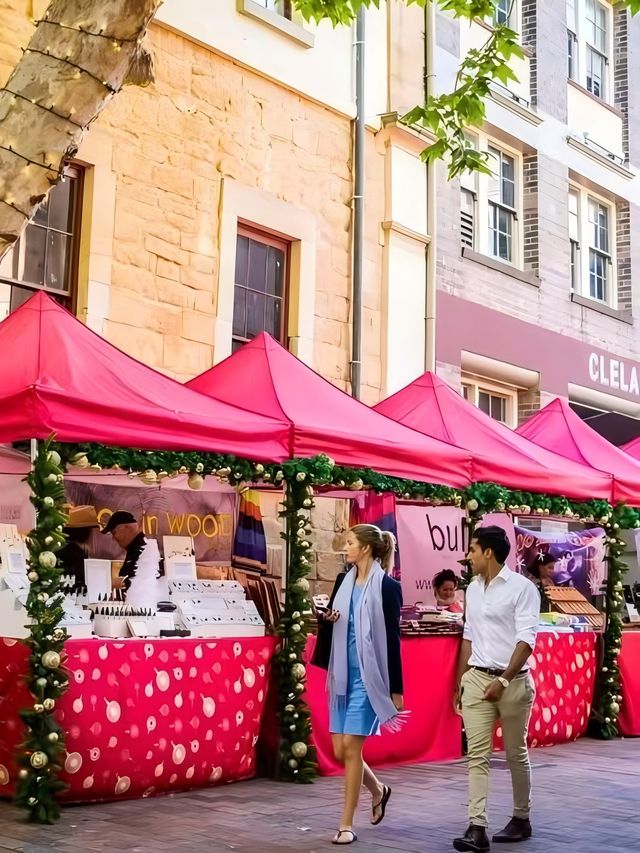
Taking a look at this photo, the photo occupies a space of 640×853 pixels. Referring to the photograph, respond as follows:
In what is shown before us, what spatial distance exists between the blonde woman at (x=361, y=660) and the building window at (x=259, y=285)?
5.36 m

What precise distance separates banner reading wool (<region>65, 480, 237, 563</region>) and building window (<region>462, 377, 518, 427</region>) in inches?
209

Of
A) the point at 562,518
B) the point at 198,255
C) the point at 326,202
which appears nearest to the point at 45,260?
the point at 198,255

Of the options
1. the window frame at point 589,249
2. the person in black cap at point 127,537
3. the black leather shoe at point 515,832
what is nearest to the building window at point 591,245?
the window frame at point 589,249

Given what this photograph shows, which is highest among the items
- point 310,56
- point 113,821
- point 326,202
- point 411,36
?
point 411,36

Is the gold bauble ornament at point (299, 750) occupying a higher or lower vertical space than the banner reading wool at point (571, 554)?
lower

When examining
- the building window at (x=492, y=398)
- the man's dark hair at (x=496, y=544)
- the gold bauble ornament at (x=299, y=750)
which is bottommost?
the gold bauble ornament at (x=299, y=750)

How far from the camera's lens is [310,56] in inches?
503

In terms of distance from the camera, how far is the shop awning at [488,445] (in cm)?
1059

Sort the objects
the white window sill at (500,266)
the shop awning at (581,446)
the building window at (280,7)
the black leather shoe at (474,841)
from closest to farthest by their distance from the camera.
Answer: the black leather shoe at (474,841)
the shop awning at (581,446)
the building window at (280,7)
the white window sill at (500,266)

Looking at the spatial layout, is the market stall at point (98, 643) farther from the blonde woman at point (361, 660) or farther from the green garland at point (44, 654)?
the blonde woman at point (361, 660)

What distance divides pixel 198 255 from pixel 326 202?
6.85ft

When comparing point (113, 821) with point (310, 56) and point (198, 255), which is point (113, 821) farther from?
point (310, 56)

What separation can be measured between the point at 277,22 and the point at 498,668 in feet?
26.1

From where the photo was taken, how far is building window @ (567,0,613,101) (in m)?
18.0
